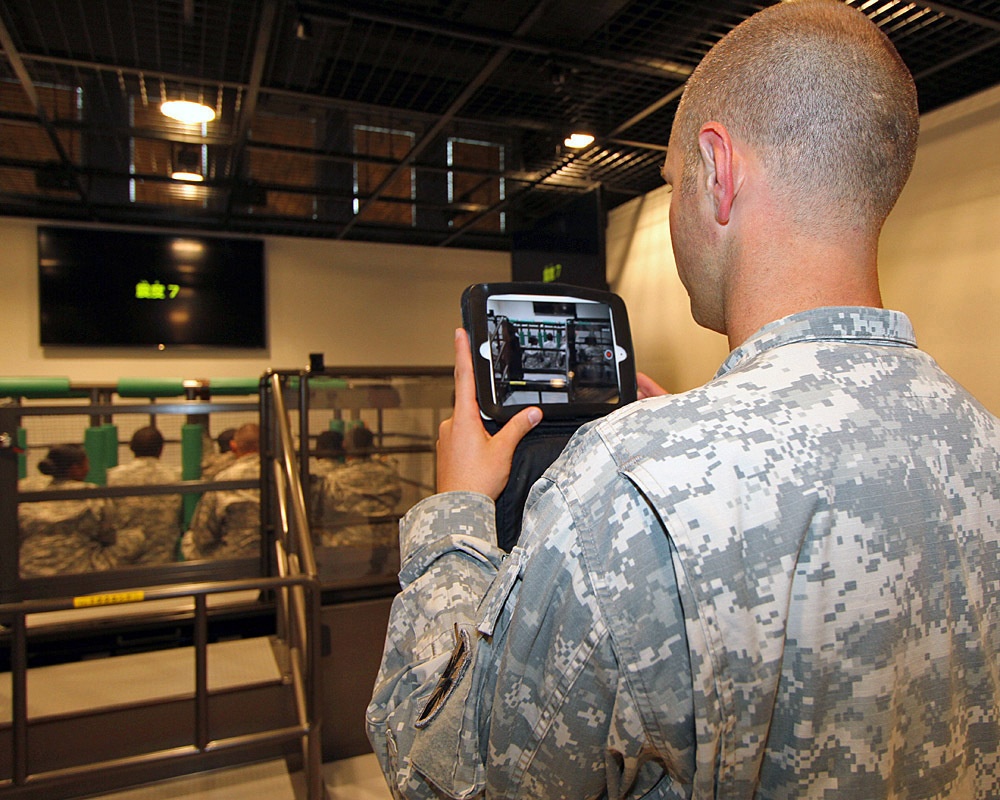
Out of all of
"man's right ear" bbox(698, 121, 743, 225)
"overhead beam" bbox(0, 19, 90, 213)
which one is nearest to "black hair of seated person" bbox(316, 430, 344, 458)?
"overhead beam" bbox(0, 19, 90, 213)

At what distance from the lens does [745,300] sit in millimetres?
620

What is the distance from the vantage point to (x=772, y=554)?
0.48 m

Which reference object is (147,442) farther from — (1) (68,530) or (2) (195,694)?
(2) (195,694)

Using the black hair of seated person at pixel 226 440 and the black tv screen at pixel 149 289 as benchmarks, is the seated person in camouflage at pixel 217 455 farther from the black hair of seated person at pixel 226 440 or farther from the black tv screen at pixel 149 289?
the black tv screen at pixel 149 289

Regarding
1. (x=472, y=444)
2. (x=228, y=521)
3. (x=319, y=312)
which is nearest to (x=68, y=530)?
(x=228, y=521)

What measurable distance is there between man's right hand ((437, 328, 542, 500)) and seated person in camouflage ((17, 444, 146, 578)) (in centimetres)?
328

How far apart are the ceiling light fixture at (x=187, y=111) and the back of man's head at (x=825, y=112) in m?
4.11

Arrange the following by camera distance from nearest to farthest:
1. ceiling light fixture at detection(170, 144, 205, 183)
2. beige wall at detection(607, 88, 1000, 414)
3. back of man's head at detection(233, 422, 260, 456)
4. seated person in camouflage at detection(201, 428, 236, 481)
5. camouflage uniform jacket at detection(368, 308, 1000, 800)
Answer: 1. camouflage uniform jacket at detection(368, 308, 1000, 800)
2. beige wall at detection(607, 88, 1000, 414)
3. seated person in camouflage at detection(201, 428, 236, 481)
4. back of man's head at detection(233, 422, 260, 456)
5. ceiling light fixture at detection(170, 144, 205, 183)

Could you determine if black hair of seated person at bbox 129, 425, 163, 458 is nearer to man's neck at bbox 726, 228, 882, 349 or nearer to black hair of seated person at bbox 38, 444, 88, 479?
black hair of seated person at bbox 38, 444, 88, 479

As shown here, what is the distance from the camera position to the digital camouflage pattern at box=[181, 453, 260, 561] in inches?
147

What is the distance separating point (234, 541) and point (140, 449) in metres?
0.77

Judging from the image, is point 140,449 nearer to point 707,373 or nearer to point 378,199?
point 378,199

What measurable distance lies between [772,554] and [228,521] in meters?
3.79

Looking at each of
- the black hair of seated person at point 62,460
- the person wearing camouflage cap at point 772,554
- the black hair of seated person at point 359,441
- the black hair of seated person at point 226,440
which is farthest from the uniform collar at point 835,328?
the black hair of seated person at point 226,440
